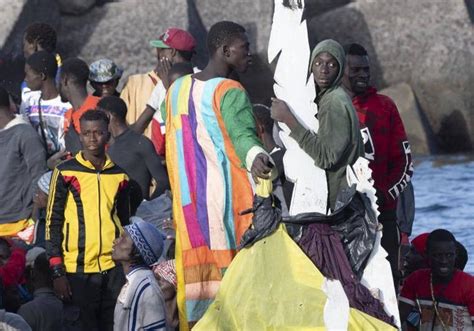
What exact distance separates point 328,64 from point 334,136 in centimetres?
41

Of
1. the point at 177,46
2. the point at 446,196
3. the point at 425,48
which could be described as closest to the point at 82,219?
the point at 177,46

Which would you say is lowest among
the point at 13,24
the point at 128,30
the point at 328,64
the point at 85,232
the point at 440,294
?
the point at 440,294

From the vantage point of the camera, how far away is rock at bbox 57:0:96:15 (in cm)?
1833

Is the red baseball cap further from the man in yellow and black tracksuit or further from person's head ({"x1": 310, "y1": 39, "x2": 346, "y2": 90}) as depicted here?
person's head ({"x1": 310, "y1": 39, "x2": 346, "y2": 90})

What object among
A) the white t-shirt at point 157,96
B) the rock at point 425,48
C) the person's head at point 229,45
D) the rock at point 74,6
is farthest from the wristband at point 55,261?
the rock at point 425,48

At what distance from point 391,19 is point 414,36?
40 cm

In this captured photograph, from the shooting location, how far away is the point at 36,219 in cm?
1102

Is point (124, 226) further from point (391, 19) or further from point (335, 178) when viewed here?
point (391, 19)

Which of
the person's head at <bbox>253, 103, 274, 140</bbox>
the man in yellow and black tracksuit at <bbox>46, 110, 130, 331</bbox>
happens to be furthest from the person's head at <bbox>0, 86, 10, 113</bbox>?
the person's head at <bbox>253, 103, 274, 140</bbox>

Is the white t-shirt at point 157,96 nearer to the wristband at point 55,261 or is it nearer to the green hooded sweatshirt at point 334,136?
the wristband at point 55,261

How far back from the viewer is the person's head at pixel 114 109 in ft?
35.9

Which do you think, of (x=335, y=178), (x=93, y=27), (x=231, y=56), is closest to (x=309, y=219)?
(x=335, y=178)

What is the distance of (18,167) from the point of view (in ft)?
37.0

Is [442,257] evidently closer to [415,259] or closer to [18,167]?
[415,259]
